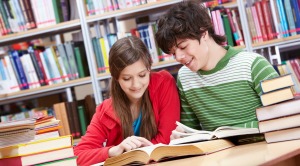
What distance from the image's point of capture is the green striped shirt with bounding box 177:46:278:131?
1.97m

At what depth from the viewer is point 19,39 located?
3793mm

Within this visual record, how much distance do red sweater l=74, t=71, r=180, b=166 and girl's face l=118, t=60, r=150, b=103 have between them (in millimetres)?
73

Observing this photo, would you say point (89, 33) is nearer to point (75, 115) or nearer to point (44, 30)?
point (44, 30)

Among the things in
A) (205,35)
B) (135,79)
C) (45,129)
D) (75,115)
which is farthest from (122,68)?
(75,115)

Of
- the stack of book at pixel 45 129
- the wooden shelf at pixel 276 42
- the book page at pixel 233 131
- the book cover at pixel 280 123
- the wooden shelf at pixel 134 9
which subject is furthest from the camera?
the wooden shelf at pixel 134 9

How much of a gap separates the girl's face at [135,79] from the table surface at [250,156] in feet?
2.06

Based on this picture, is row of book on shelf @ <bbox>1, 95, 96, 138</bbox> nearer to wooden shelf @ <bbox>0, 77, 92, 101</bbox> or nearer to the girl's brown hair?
wooden shelf @ <bbox>0, 77, 92, 101</bbox>

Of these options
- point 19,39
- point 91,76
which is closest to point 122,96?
point 91,76

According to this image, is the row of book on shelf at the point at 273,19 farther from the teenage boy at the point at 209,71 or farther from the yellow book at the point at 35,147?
the yellow book at the point at 35,147

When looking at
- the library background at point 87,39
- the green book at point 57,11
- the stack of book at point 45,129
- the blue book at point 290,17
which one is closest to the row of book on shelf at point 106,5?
the library background at point 87,39

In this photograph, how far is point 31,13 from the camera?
362cm

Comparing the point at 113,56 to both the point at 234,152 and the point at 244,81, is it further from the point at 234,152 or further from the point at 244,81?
the point at 234,152

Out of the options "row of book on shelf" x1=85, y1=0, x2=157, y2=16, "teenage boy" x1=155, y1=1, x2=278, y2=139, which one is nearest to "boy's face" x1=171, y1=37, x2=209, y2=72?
"teenage boy" x1=155, y1=1, x2=278, y2=139

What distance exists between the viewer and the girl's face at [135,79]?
2092mm
